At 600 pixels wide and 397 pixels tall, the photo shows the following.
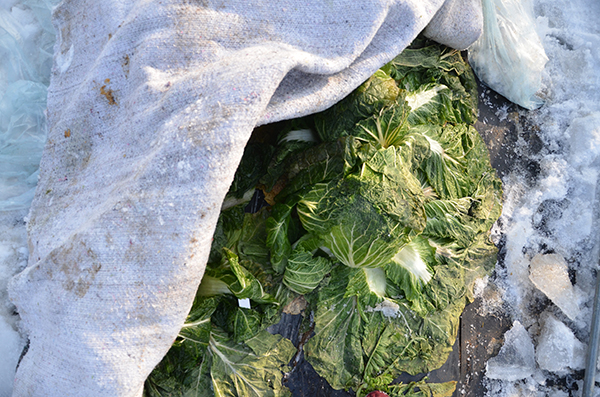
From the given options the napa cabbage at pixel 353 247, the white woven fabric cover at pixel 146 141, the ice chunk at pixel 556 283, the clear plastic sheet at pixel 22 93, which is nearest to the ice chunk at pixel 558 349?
the ice chunk at pixel 556 283

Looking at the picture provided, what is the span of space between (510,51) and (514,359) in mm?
2173

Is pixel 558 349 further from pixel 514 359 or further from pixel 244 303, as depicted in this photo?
pixel 244 303

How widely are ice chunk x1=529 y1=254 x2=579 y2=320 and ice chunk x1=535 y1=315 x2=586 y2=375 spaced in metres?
0.13

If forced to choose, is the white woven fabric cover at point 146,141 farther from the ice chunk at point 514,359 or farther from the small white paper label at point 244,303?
the ice chunk at point 514,359

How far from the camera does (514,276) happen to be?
2967mm

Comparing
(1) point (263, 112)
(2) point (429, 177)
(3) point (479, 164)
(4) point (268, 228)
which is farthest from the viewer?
(3) point (479, 164)

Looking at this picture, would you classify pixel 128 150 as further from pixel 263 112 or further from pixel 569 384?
pixel 569 384

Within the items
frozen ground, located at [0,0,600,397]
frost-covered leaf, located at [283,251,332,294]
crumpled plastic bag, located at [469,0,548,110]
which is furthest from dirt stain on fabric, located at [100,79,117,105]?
frozen ground, located at [0,0,600,397]

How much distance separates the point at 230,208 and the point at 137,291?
84 centimetres

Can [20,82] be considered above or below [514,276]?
above

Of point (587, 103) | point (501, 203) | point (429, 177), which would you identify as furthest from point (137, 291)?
point (587, 103)

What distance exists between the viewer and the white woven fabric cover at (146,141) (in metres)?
1.63

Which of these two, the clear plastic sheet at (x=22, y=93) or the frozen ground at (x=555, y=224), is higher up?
the clear plastic sheet at (x=22, y=93)

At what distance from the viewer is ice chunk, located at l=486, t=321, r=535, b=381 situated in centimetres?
286
